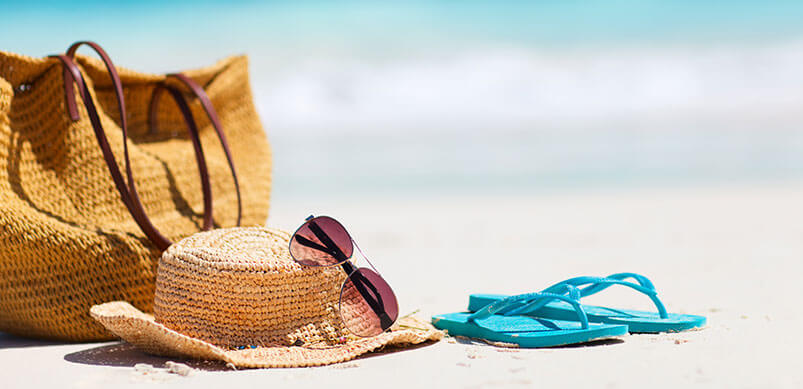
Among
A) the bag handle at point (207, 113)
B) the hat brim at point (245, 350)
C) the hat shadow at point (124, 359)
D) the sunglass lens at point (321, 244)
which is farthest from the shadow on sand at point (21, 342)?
the sunglass lens at point (321, 244)

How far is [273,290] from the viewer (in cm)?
205

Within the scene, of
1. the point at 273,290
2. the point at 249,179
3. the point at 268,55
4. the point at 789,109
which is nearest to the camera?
the point at 273,290

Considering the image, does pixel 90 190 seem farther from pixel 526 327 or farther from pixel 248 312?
pixel 526 327

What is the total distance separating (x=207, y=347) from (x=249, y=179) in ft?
4.97

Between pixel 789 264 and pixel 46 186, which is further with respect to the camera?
pixel 789 264

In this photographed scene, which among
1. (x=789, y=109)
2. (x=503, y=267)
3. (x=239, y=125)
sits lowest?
(x=503, y=267)

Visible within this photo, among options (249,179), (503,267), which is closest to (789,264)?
(503,267)

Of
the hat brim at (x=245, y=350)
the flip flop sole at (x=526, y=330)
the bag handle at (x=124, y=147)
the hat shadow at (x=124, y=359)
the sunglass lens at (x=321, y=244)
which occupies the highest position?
the bag handle at (x=124, y=147)

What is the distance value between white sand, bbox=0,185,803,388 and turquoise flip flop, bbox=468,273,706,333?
71mm

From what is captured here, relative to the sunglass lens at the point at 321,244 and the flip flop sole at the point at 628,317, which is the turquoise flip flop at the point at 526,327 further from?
the sunglass lens at the point at 321,244

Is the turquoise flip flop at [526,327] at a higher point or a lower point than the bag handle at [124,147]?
lower

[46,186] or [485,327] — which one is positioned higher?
[46,186]

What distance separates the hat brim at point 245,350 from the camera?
192 centimetres

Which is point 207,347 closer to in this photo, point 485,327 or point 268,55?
point 485,327
